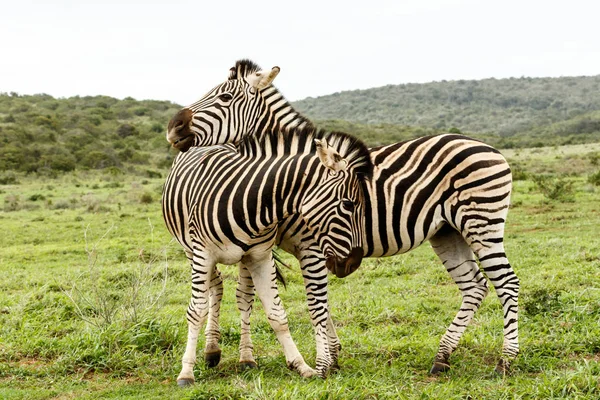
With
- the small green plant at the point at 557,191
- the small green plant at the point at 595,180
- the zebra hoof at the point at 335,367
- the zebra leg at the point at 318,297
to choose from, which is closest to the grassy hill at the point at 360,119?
the small green plant at the point at 595,180

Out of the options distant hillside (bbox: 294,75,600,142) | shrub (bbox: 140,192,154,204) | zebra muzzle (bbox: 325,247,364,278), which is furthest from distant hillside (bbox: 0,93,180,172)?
distant hillside (bbox: 294,75,600,142)

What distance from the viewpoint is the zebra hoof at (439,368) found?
5.47m

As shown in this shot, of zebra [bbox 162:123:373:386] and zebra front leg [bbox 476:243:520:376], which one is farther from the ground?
zebra [bbox 162:123:373:386]

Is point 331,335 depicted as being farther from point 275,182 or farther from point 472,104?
point 472,104

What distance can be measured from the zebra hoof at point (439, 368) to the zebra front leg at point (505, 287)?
17.5 inches

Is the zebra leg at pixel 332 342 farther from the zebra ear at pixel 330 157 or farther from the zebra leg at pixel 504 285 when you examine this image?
the zebra ear at pixel 330 157

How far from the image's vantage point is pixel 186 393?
4797 mm

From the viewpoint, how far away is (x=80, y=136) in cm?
4184

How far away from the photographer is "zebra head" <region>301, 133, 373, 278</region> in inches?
193

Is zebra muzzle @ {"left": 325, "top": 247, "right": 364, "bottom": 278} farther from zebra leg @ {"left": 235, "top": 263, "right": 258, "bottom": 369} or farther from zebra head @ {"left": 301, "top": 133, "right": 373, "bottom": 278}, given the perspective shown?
zebra leg @ {"left": 235, "top": 263, "right": 258, "bottom": 369}

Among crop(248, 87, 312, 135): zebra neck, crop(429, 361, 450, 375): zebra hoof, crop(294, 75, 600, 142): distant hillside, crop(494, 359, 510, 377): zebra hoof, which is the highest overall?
crop(294, 75, 600, 142): distant hillside

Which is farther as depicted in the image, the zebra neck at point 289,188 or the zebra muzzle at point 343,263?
the zebra neck at point 289,188

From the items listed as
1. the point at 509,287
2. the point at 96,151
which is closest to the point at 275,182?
the point at 509,287

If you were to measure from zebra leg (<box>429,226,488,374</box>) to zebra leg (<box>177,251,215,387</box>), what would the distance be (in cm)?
226
